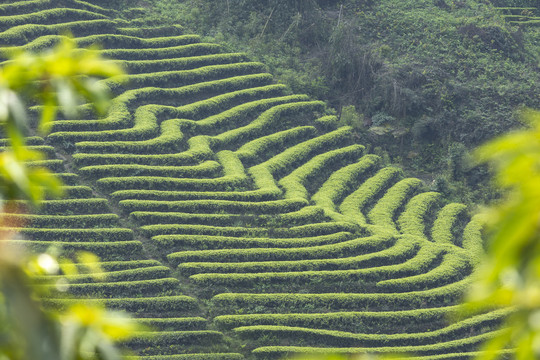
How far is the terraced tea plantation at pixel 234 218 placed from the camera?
45.6ft

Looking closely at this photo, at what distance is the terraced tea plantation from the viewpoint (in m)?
13.9

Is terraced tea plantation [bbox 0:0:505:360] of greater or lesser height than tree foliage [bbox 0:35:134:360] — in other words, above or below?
above

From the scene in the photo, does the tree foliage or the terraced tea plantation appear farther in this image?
the terraced tea plantation

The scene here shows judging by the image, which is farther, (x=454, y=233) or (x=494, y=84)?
(x=494, y=84)

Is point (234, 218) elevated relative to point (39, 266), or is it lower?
elevated

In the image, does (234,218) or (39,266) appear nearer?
(39,266)

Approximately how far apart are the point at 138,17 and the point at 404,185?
13.1 metres

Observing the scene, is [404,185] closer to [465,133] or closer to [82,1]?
[465,133]

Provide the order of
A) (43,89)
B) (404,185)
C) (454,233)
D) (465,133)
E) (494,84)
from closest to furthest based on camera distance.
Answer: (43,89) → (454,233) → (404,185) → (465,133) → (494,84)

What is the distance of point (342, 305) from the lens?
1475 cm

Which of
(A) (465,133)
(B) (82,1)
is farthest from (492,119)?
(B) (82,1)

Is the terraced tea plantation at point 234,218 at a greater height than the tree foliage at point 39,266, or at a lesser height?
greater

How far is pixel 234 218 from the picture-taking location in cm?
1722

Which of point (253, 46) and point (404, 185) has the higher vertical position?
point (253, 46)
